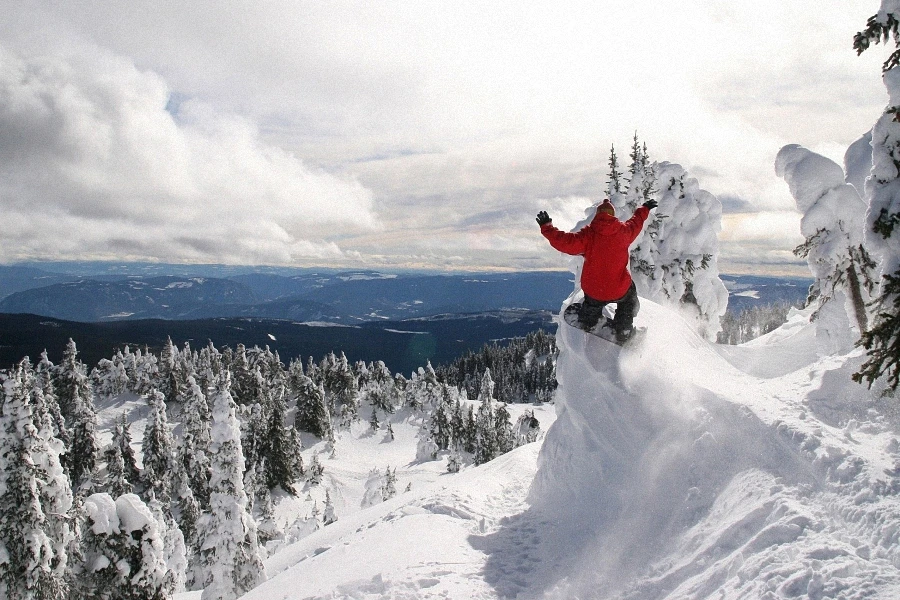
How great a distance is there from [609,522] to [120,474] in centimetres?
3806

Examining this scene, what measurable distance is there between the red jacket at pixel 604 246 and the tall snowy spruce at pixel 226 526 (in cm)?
1532

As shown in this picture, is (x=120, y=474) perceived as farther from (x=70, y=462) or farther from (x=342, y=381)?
(x=342, y=381)

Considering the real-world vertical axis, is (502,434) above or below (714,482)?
below

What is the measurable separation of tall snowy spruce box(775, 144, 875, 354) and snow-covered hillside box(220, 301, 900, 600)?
2482 millimetres

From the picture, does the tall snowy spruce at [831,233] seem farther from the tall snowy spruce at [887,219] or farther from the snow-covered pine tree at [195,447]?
the snow-covered pine tree at [195,447]

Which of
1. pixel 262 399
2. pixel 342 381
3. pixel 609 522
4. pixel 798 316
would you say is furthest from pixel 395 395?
pixel 609 522

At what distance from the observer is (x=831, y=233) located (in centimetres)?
1220

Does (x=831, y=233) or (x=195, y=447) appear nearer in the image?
(x=831, y=233)

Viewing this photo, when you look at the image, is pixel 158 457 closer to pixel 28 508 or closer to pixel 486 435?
pixel 28 508

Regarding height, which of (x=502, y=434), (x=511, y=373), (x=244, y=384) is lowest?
(x=511, y=373)

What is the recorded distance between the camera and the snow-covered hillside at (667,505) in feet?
15.5

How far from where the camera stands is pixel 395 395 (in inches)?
3757

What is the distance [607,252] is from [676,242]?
13.8 m

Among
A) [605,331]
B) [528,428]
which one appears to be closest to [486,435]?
[528,428]
